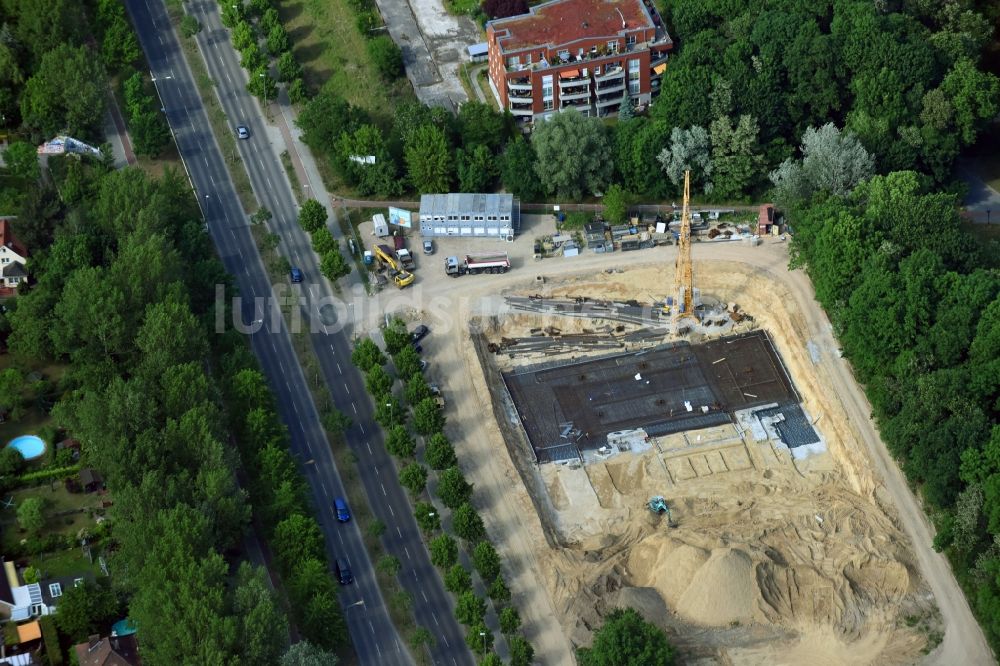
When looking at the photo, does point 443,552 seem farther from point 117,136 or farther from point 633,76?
point 117,136

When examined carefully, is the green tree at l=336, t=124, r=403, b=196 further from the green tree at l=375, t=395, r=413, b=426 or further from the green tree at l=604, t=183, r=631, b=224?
the green tree at l=375, t=395, r=413, b=426

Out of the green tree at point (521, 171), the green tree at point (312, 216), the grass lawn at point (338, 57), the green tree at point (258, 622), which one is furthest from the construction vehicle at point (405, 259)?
the green tree at point (258, 622)

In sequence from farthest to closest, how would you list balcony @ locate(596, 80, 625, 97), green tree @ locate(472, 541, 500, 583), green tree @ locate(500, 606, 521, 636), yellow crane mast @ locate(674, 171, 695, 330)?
balcony @ locate(596, 80, 625, 97) → yellow crane mast @ locate(674, 171, 695, 330) → green tree @ locate(472, 541, 500, 583) → green tree @ locate(500, 606, 521, 636)

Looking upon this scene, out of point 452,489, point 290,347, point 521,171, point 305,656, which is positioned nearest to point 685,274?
point 521,171

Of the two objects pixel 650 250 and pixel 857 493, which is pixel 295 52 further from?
pixel 857 493

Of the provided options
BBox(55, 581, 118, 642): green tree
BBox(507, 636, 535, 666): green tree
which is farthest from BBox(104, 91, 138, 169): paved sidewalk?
BBox(507, 636, 535, 666): green tree

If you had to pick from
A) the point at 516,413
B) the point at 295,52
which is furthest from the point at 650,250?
the point at 295,52
